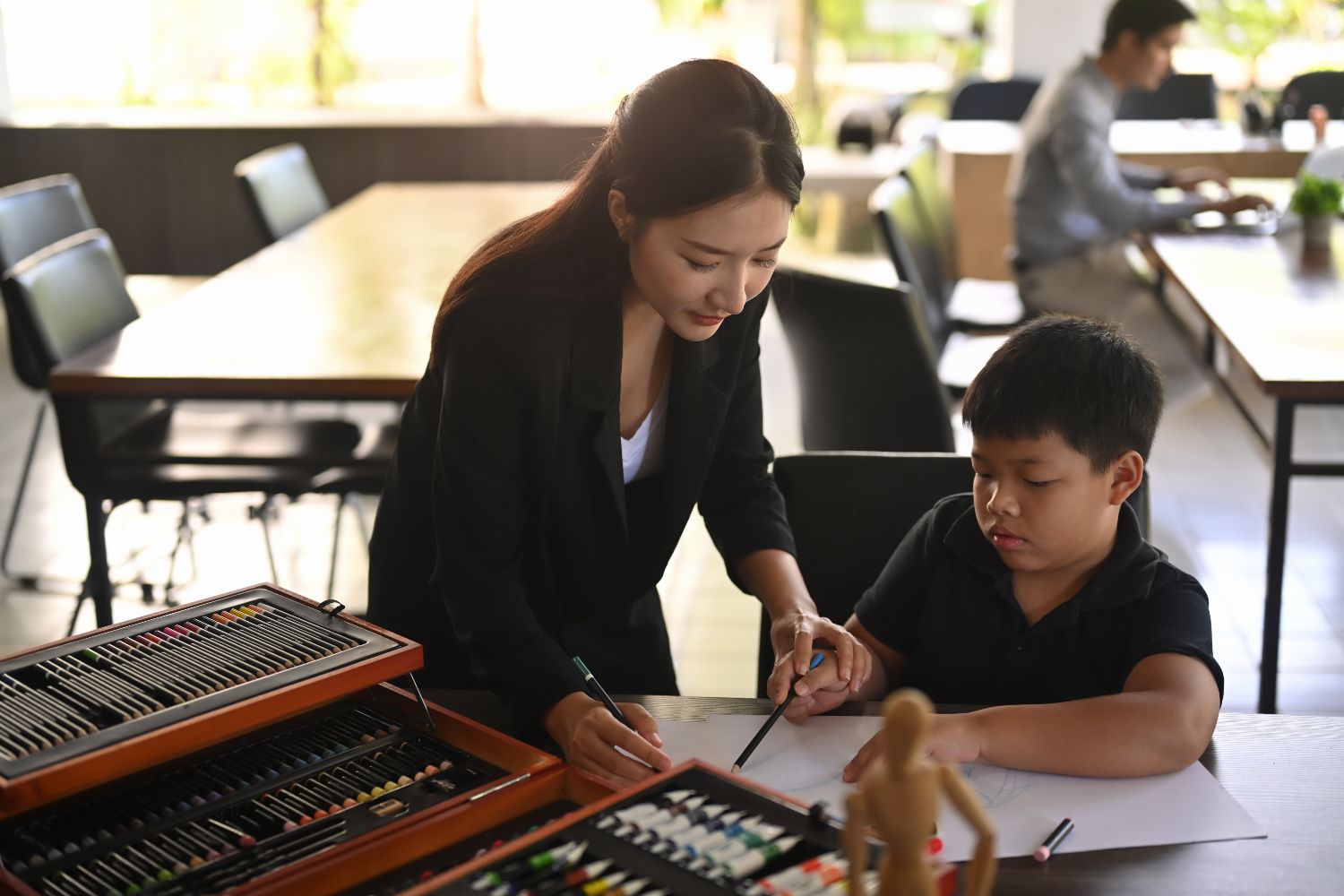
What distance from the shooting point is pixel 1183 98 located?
234 inches

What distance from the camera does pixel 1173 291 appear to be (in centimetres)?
519

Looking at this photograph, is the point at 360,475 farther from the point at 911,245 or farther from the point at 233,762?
the point at 233,762

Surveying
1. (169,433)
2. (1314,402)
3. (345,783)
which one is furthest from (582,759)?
(169,433)

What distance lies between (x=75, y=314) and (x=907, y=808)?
8.28ft

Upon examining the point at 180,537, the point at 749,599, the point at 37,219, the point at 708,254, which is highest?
the point at 708,254

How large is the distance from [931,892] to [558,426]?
0.72m

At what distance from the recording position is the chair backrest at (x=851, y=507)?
1604 millimetres

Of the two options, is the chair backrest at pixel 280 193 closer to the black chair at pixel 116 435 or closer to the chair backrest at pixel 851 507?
the black chair at pixel 116 435

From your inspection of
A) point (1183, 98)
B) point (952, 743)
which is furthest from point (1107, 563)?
point (1183, 98)

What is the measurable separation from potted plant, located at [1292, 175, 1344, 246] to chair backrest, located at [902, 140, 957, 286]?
0.87 m

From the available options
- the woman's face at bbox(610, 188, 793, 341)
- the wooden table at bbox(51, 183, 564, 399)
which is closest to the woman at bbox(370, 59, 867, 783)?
the woman's face at bbox(610, 188, 793, 341)

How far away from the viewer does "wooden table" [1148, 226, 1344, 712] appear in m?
2.20

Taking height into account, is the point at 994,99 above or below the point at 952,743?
above

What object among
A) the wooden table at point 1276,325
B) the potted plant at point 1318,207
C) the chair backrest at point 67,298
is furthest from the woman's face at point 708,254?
the potted plant at point 1318,207
